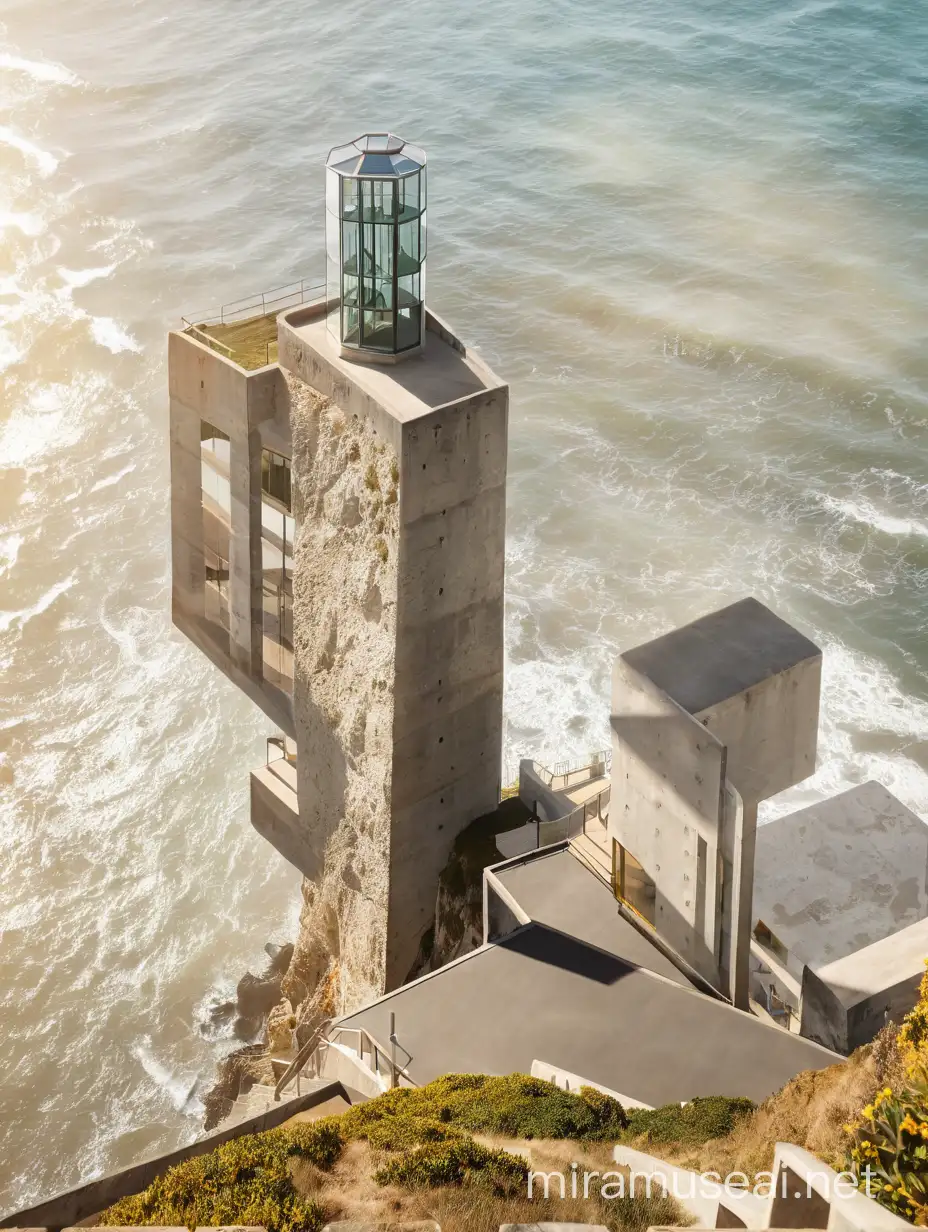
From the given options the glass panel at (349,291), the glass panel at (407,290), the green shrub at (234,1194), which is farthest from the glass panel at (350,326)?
the green shrub at (234,1194)

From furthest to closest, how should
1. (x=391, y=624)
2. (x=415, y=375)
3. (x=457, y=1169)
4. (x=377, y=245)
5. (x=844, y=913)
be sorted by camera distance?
(x=391, y=624) < (x=415, y=375) < (x=377, y=245) < (x=844, y=913) < (x=457, y=1169)

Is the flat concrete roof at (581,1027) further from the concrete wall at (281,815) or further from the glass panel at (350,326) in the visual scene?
the glass panel at (350,326)

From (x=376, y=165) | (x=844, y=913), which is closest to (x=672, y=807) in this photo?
(x=844, y=913)

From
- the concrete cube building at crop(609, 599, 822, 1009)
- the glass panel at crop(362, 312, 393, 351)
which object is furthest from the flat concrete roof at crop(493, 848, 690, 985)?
the glass panel at crop(362, 312, 393, 351)

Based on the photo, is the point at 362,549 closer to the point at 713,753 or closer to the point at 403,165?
the point at 403,165

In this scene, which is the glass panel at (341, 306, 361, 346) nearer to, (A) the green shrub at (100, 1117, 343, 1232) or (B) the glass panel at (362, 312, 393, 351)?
(B) the glass panel at (362, 312, 393, 351)

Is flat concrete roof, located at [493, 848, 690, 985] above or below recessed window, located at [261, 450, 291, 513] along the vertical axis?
below
